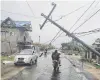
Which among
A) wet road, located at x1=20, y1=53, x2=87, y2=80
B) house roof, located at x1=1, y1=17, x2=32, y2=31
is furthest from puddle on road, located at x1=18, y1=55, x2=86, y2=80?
house roof, located at x1=1, y1=17, x2=32, y2=31

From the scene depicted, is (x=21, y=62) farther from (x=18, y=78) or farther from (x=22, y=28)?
(x=22, y=28)

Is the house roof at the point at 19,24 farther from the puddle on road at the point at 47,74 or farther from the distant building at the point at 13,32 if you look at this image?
the puddle on road at the point at 47,74

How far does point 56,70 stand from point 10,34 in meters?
37.0

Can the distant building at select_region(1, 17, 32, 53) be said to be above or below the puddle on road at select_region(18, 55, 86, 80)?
above

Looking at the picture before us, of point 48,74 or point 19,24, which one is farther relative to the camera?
point 19,24

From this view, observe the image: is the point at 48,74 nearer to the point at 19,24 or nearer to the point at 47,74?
the point at 47,74

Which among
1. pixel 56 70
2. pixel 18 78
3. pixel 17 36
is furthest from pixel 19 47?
pixel 18 78

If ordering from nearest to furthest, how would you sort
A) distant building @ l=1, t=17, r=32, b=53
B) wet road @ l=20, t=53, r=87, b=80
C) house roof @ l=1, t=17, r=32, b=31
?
1. wet road @ l=20, t=53, r=87, b=80
2. distant building @ l=1, t=17, r=32, b=53
3. house roof @ l=1, t=17, r=32, b=31

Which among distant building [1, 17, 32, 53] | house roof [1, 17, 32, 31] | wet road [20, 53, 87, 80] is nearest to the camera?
wet road [20, 53, 87, 80]

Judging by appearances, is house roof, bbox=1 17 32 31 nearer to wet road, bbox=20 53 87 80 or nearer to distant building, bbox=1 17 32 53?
distant building, bbox=1 17 32 53

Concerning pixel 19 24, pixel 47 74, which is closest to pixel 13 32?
pixel 19 24

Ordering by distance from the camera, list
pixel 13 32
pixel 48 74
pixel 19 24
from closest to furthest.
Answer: pixel 48 74
pixel 13 32
pixel 19 24

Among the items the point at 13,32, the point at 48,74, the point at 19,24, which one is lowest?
the point at 48,74

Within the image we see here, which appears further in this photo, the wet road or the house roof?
the house roof
